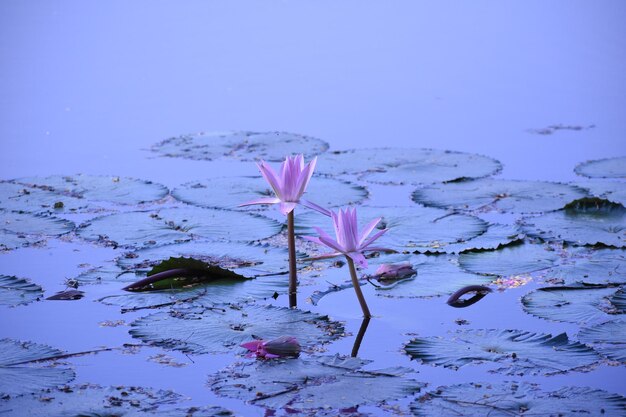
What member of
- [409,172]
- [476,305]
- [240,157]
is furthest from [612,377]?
[240,157]

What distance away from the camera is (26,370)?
2.04 m

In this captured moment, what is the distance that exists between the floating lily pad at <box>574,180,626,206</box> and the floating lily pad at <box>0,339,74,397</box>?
2161mm

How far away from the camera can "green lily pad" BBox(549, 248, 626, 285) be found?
8.70 ft

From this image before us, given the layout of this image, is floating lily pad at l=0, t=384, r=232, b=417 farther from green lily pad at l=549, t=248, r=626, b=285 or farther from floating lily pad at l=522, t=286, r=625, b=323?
green lily pad at l=549, t=248, r=626, b=285

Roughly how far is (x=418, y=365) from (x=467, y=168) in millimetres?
1940

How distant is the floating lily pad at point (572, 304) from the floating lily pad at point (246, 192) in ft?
3.36

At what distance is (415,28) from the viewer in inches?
289

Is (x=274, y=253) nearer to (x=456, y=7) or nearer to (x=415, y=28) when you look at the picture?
(x=415, y=28)

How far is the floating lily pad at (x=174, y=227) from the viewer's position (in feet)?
9.97

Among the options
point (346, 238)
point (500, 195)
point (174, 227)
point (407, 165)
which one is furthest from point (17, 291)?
point (407, 165)

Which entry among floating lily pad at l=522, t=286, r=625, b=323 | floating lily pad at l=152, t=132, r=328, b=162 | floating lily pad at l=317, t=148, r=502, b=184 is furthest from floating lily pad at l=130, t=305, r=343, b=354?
floating lily pad at l=152, t=132, r=328, b=162

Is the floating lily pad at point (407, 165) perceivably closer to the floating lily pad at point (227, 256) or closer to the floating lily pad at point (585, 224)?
the floating lily pad at point (585, 224)

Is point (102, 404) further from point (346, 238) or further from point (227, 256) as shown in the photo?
point (227, 256)

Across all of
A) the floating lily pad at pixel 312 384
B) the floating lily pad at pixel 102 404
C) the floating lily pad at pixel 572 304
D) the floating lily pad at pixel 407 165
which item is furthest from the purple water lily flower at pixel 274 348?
the floating lily pad at pixel 407 165
